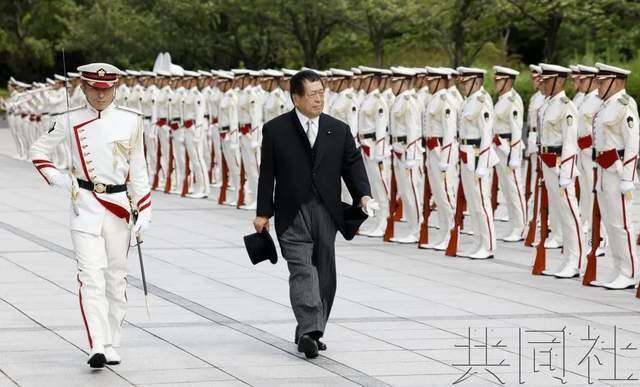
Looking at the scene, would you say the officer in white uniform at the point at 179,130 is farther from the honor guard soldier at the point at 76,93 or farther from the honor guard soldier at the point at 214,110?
the honor guard soldier at the point at 76,93

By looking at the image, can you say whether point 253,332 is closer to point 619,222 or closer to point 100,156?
point 100,156

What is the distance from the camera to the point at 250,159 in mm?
21875

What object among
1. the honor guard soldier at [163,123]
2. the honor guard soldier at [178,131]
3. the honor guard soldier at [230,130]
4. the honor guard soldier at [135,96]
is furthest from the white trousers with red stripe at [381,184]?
the honor guard soldier at [135,96]

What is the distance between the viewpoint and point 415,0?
4006cm

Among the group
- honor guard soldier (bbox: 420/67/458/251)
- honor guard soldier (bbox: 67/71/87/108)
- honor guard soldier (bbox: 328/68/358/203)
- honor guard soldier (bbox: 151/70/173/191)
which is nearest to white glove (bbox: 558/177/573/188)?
honor guard soldier (bbox: 420/67/458/251)

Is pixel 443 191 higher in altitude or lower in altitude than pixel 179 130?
higher

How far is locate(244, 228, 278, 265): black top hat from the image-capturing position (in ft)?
31.5

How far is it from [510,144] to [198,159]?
7629 millimetres

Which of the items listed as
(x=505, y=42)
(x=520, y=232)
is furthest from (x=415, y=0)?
(x=520, y=232)

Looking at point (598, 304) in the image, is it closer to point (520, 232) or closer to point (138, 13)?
point (520, 232)

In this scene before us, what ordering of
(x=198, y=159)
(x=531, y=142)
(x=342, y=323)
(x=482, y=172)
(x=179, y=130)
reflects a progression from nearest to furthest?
(x=342, y=323)
(x=482, y=172)
(x=531, y=142)
(x=198, y=159)
(x=179, y=130)

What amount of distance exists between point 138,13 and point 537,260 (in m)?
37.2

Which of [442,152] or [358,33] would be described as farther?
[358,33]

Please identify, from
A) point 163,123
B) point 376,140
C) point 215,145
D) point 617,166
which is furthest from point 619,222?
point 163,123
